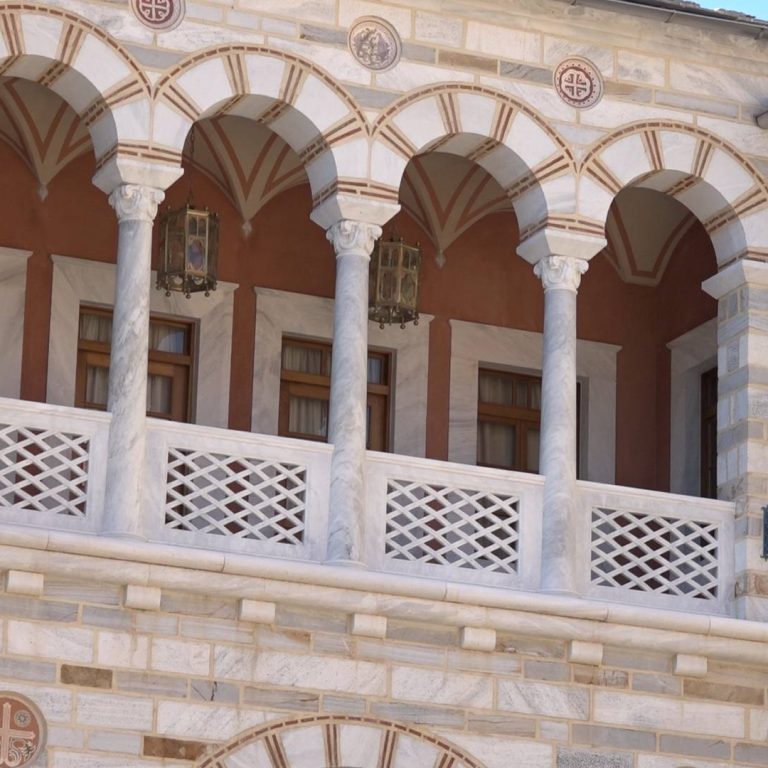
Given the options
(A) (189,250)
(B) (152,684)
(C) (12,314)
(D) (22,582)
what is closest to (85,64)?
(A) (189,250)

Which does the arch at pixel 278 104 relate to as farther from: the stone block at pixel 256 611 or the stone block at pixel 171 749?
the stone block at pixel 171 749

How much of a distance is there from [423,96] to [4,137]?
104 inches

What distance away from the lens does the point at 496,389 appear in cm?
1534

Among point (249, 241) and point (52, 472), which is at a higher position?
point (249, 241)

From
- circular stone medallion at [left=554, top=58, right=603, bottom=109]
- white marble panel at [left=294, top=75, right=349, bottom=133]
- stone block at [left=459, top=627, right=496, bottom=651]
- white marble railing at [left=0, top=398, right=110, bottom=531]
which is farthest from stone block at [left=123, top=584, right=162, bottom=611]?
circular stone medallion at [left=554, top=58, right=603, bottom=109]

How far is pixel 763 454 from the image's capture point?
13508 millimetres

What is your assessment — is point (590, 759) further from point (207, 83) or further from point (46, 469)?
point (207, 83)

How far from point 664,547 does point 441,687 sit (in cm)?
160

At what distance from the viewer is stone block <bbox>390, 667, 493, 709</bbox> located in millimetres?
12461

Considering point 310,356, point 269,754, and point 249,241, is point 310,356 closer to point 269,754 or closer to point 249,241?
point 249,241

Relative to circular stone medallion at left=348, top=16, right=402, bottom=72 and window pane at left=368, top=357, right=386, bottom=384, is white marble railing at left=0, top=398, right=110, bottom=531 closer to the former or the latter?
Answer: circular stone medallion at left=348, top=16, right=402, bottom=72

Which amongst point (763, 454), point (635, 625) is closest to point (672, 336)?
point (763, 454)

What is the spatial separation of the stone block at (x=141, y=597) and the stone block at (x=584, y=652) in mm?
2216

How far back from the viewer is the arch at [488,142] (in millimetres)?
13164
